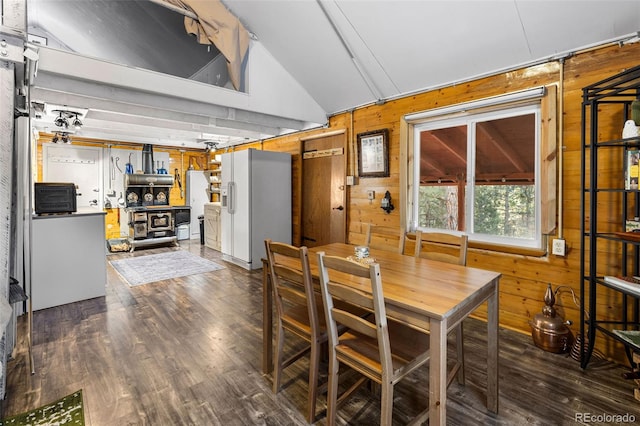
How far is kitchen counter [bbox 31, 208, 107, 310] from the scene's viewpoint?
3316 millimetres

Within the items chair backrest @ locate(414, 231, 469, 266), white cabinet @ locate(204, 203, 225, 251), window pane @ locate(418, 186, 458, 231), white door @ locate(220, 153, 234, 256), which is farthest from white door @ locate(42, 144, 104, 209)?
chair backrest @ locate(414, 231, 469, 266)

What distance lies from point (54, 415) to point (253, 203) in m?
3.36

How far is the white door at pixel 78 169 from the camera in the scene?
6.36 meters

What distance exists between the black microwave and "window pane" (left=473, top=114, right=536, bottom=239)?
440 centimetres

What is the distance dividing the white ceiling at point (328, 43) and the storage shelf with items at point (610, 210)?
0.53 m

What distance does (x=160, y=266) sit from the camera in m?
5.11

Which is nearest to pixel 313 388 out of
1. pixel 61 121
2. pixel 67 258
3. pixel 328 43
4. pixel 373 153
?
pixel 373 153

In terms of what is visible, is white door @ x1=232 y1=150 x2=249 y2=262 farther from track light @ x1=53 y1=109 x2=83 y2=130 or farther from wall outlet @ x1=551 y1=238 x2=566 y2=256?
wall outlet @ x1=551 y1=238 x2=566 y2=256

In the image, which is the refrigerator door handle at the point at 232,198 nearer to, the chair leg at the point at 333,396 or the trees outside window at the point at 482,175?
the trees outside window at the point at 482,175

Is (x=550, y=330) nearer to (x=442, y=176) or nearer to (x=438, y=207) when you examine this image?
(x=438, y=207)

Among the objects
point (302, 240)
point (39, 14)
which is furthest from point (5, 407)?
point (302, 240)

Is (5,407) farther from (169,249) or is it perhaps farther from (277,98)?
(169,249)

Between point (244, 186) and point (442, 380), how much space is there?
4129mm

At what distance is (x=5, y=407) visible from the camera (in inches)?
72.6
